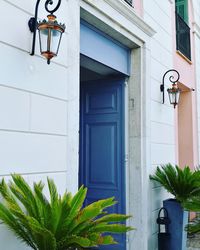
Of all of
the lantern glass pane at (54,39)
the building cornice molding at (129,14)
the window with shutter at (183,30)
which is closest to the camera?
the lantern glass pane at (54,39)

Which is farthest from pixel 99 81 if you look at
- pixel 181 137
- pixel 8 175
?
pixel 181 137

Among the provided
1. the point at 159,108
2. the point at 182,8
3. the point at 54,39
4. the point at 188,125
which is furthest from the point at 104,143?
the point at 182,8

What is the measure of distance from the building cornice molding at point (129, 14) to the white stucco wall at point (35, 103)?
2.33ft

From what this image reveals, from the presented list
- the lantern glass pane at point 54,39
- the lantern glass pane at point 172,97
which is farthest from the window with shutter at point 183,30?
the lantern glass pane at point 54,39

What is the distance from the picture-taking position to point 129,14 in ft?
13.2

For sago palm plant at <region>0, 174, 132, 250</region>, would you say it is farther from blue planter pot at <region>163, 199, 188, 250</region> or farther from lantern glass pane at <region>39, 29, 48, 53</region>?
blue planter pot at <region>163, 199, 188, 250</region>

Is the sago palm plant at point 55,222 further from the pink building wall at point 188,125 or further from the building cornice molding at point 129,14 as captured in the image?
the pink building wall at point 188,125

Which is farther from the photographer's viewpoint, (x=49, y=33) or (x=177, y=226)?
(x=177, y=226)

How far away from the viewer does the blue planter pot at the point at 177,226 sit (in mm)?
4295

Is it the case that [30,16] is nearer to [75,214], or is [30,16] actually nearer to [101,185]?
[75,214]

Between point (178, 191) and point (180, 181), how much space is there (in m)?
0.17

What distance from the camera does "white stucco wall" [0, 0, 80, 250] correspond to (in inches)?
89.1

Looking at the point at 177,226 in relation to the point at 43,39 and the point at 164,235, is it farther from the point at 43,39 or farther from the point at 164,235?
the point at 43,39

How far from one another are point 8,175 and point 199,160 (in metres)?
6.26
